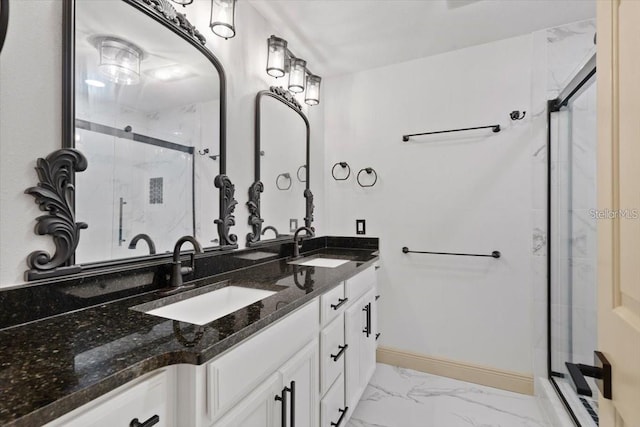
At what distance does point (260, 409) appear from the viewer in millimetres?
964

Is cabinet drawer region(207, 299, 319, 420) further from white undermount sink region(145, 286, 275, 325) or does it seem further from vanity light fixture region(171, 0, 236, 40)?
vanity light fixture region(171, 0, 236, 40)

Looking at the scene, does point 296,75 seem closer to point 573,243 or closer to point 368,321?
point 368,321

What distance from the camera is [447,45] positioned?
7.35 ft

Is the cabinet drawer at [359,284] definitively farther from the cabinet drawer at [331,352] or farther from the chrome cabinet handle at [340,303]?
the cabinet drawer at [331,352]

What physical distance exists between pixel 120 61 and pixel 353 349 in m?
1.75

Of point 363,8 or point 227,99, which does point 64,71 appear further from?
point 363,8

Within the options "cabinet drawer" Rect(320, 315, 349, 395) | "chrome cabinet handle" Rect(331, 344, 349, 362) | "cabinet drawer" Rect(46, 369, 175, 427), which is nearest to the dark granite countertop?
"cabinet drawer" Rect(46, 369, 175, 427)

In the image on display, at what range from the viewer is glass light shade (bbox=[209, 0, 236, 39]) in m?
1.44

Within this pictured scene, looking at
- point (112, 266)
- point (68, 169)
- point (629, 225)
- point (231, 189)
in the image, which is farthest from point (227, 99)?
point (629, 225)

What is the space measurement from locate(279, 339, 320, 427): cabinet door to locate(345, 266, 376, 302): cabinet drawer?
428 mm

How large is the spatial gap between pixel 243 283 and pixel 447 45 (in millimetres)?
2158

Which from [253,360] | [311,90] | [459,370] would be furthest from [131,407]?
[459,370]

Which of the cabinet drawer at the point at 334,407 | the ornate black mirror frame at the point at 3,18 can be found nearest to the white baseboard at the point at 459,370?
the cabinet drawer at the point at 334,407

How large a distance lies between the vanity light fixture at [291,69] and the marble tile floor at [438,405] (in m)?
2.13
